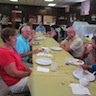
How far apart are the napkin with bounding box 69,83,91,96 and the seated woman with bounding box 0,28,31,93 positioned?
695 millimetres

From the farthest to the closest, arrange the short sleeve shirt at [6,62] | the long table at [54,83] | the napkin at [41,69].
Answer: the napkin at [41,69], the short sleeve shirt at [6,62], the long table at [54,83]

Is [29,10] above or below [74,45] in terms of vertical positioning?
above

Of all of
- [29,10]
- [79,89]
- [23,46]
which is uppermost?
[29,10]

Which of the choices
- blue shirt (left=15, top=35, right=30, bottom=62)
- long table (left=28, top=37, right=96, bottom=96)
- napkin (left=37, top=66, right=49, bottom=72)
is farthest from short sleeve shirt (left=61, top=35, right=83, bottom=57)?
napkin (left=37, top=66, right=49, bottom=72)

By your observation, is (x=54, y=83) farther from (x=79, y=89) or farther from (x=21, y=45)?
(x=21, y=45)

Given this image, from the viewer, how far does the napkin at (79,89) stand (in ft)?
5.01

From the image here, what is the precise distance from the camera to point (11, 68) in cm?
194

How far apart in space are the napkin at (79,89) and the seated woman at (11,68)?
695 mm

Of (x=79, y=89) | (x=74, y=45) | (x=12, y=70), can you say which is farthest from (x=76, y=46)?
(x=79, y=89)

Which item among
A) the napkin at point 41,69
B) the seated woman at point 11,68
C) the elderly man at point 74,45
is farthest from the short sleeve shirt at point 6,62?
the elderly man at point 74,45

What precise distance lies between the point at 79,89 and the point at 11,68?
2.67 feet

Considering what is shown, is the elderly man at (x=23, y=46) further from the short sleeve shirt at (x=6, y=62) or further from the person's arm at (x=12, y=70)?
the person's arm at (x=12, y=70)

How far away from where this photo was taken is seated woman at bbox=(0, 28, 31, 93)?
1.92 m

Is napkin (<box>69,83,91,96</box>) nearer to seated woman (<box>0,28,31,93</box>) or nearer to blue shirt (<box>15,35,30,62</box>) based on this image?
seated woman (<box>0,28,31,93</box>)
